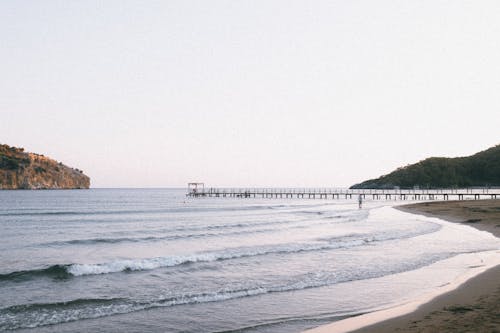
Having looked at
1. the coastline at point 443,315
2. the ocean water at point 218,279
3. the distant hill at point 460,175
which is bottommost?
the ocean water at point 218,279

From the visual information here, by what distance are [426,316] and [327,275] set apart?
612 centimetres

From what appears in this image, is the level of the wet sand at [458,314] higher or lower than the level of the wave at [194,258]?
higher

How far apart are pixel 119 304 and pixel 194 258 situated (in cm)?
744

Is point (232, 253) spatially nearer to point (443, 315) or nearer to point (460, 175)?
point (443, 315)

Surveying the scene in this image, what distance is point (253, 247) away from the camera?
23.0 meters

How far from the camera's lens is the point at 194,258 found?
61.3ft

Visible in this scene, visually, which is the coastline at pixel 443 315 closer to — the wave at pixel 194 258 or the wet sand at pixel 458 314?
the wet sand at pixel 458 314

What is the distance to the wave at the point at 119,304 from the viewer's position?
998 cm

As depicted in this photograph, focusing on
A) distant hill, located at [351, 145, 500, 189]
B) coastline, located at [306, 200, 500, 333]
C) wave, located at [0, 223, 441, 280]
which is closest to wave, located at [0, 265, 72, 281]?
wave, located at [0, 223, 441, 280]

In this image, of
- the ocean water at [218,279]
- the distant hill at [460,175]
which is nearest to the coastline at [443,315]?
the ocean water at [218,279]

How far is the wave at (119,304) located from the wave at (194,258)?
454 centimetres

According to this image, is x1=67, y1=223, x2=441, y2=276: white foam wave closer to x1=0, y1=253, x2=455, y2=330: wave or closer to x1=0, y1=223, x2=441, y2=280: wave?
x1=0, y1=223, x2=441, y2=280: wave

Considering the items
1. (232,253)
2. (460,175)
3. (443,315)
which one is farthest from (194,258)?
(460,175)

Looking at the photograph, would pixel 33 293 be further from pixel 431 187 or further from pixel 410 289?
pixel 431 187
